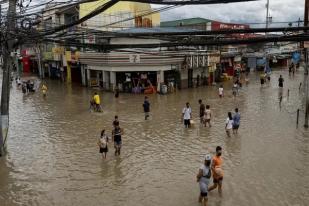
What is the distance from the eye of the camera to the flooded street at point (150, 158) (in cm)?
1128

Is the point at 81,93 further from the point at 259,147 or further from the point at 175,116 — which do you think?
the point at 259,147

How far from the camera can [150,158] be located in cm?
1500

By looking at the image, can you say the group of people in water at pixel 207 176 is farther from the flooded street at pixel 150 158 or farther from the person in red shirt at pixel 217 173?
the flooded street at pixel 150 158

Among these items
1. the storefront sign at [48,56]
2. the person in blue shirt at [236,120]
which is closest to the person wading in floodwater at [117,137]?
the person in blue shirt at [236,120]

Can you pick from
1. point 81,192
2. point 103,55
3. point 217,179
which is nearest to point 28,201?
point 81,192

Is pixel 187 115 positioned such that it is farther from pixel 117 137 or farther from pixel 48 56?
pixel 48 56

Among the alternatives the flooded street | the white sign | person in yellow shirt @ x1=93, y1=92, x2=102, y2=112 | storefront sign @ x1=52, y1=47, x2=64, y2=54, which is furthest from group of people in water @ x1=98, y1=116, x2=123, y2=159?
storefront sign @ x1=52, y1=47, x2=64, y2=54

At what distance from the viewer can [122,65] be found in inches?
1268

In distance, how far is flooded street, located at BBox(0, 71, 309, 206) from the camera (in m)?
11.3

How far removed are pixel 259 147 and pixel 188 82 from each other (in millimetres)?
20692

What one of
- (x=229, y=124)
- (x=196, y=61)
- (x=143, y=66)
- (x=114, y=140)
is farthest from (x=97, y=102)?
(x=196, y=61)

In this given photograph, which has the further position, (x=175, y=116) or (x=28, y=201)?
(x=175, y=116)

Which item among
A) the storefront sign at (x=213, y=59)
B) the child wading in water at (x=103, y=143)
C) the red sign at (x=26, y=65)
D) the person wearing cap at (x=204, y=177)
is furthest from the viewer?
the red sign at (x=26, y=65)

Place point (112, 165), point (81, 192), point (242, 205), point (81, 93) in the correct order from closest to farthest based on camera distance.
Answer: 1. point (242, 205)
2. point (81, 192)
3. point (112, 165)
4. point (81, 93)
